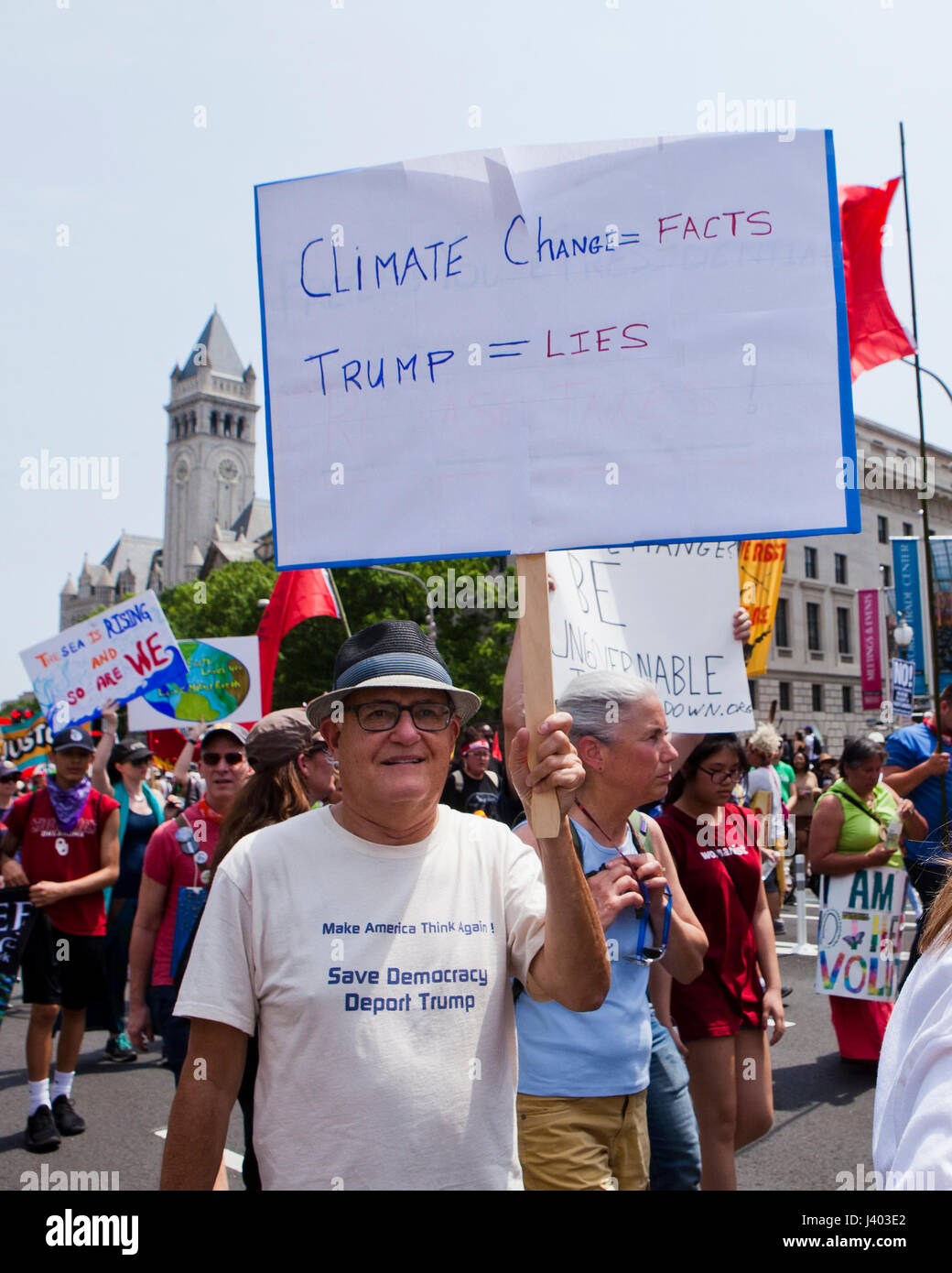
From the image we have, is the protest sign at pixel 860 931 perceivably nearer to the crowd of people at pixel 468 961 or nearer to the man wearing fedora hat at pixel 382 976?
the crowd of people at pixel 468 961

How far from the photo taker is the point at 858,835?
6.73 meters

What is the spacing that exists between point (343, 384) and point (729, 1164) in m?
3.09

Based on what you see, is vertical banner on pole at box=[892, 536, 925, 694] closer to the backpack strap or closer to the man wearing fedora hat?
the backpack strap

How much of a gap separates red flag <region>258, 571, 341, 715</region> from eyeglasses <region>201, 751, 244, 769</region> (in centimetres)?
567

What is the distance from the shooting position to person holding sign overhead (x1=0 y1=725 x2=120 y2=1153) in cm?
597

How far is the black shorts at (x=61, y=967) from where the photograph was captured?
602 centimetres

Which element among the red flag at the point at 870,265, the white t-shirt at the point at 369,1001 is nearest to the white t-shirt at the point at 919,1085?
the white t-shirt at the point at 369,1001

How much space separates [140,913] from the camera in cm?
476

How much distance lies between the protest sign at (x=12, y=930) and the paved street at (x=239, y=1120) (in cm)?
83

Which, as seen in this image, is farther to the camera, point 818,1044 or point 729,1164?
point 818,1044

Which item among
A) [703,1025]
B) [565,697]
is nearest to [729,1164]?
[703,1025]

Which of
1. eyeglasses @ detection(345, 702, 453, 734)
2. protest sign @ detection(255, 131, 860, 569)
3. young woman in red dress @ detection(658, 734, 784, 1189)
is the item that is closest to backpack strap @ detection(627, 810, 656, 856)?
young woman in red dress @ detection(658, 734, 784, 1189)
